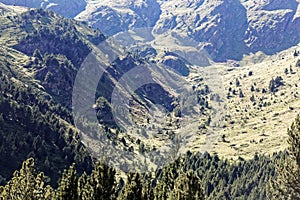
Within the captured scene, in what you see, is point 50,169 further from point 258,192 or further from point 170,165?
point 170,165

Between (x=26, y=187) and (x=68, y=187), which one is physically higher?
(x=68, y=187)

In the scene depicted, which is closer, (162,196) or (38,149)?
(162,196)

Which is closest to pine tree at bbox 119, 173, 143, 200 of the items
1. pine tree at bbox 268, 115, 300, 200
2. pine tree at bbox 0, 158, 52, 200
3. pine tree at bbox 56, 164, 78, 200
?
pine tree at bbox 56, 164, 78, 200

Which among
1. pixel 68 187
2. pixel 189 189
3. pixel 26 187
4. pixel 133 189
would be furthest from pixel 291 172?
pixel 26 187

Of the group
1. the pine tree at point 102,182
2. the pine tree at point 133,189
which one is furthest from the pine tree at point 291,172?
the pine tree at point 102,182

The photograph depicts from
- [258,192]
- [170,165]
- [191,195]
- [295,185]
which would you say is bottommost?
[191,195]

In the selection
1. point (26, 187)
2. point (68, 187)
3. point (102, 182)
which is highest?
point (102, 182)

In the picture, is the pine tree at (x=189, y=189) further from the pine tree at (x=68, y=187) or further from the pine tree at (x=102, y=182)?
the pine tree at (x=68, y=187)

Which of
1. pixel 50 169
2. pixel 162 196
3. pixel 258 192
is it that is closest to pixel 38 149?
pixel 50 169

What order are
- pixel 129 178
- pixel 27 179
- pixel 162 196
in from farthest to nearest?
pixel 162 196 < pixel 129 178 < pixel 27 179

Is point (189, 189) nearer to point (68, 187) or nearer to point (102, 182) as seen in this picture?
point (102, 182)

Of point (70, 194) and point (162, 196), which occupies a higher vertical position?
point (162, 196)
